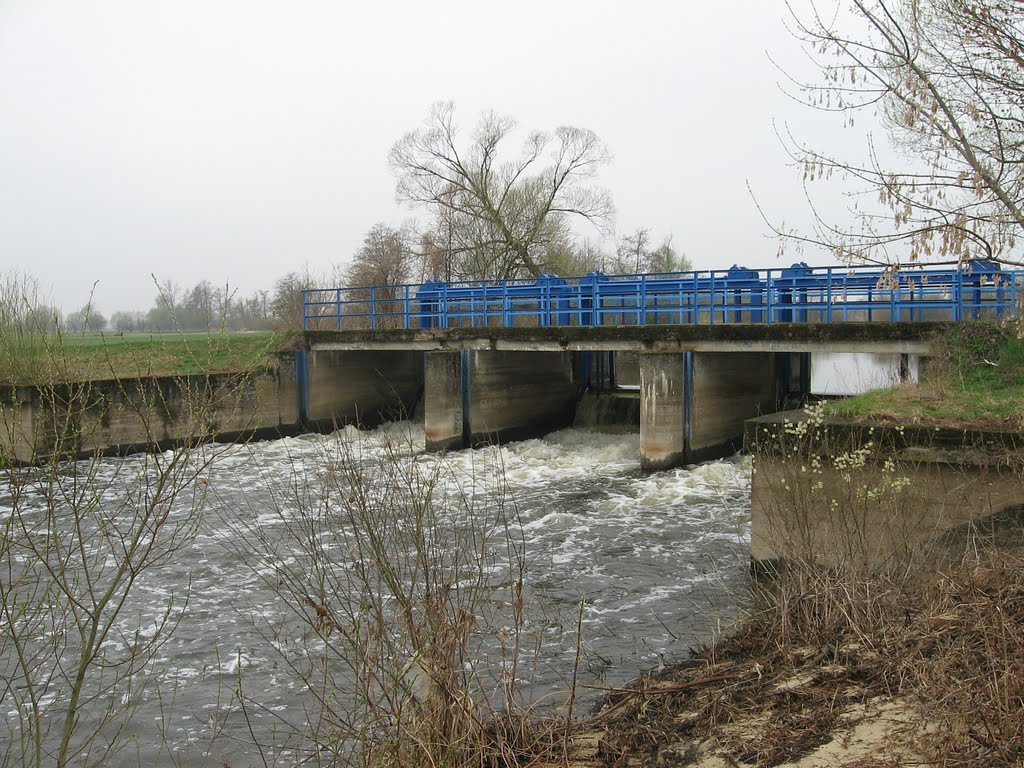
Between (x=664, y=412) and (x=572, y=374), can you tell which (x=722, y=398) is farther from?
(x=572, y=374)

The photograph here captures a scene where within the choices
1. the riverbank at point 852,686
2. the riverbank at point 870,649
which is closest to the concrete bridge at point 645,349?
the riverbank at point 870,649

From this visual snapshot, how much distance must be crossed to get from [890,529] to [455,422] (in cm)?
1480

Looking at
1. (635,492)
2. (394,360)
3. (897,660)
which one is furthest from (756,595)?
(394,360)

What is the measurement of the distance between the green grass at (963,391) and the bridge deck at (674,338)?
120cm

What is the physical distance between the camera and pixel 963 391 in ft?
34.3

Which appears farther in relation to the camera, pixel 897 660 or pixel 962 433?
pixel 962 433

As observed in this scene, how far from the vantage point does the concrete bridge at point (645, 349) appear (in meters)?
16.1

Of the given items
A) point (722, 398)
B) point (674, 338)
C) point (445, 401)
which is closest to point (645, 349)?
point (674, 338)

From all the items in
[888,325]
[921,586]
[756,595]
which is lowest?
[756,595]

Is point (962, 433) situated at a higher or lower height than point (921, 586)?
higher

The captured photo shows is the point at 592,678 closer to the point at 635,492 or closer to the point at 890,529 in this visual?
the point at 890,529

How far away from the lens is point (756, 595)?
7.88m

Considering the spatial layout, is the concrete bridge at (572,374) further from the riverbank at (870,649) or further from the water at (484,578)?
the riverbank at (870,649)

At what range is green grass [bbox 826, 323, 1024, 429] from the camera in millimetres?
8977
